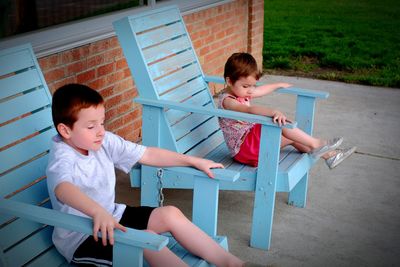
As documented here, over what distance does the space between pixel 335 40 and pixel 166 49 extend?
5797 mm

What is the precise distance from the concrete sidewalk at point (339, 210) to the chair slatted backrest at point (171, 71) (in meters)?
0.46

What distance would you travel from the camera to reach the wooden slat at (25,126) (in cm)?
290

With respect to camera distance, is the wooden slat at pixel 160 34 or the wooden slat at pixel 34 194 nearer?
the wooden slat at pixel 34 194

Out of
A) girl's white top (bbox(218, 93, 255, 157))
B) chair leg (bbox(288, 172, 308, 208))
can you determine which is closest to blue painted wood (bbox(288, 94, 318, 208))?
chair leg (bbox(288, 172, 308, 208))

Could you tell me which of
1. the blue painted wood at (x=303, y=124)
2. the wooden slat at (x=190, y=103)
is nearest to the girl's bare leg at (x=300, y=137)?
→ the blue painted wood at (x=303, y=124)

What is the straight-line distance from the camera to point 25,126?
300 cm

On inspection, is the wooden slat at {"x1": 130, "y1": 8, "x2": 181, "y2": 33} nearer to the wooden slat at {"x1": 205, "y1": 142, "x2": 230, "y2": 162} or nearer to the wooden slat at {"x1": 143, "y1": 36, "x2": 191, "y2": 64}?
the wooden slat at {"x1": 143, "y1": 36, "x2": 191, "y2": 64}

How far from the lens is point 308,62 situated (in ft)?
27.0

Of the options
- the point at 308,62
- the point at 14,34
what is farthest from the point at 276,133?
the point at 308,62

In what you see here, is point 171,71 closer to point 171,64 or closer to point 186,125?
point 171,64

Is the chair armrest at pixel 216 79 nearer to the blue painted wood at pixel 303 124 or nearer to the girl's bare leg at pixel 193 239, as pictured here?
the blue painted wood at pixel 303 124

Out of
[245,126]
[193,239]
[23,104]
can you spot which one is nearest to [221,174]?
[193,239]

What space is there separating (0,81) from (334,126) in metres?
3.48

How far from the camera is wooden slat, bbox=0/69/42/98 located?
296cm
